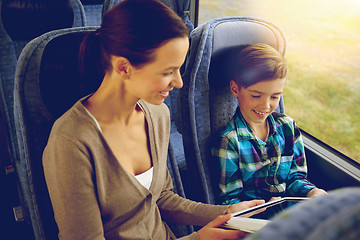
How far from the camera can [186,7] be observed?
229 cm

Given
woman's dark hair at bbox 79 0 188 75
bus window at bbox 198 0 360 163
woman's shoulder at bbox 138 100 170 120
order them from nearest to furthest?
woman's dark hair at bbox 79 0 188 75, woman's shoulder at bbox 138 100 170 120, bus window at bbox 198 0 360 163

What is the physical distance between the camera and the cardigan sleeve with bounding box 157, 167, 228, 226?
3.68ft

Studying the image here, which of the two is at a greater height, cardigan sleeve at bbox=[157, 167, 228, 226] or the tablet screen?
the tablet screen

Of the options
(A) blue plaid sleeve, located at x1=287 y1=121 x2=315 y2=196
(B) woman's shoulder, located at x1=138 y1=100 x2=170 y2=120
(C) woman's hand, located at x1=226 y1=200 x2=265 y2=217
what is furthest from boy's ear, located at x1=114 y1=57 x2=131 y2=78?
(A) blue plaid sleeve, located at x1=287 y1=121 x2=315 y2=196

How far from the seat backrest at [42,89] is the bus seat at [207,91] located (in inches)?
16.1

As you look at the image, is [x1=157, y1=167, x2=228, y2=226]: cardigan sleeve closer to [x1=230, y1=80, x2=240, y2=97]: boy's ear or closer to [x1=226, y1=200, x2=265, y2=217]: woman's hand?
[x1=226, y1=200, x2=265, y2=217]: woman's hand

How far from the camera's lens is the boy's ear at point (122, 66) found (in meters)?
0.81

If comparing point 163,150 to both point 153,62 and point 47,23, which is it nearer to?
point 153,62

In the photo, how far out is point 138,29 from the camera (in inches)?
30.0

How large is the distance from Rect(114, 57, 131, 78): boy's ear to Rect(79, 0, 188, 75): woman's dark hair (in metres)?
0.01

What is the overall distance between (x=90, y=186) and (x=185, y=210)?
0.46 m

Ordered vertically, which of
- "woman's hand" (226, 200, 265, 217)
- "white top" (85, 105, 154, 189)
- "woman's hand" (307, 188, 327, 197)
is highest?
"white top" (85, 105, 154, 189)

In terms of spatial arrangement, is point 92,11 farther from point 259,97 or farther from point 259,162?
point 259,162

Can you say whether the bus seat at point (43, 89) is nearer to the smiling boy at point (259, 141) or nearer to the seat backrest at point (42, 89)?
the seat backrest at point (42, 89)
